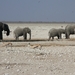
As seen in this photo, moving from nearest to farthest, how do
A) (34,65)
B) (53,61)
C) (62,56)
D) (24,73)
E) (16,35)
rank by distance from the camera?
(24,73), (34,65), (53,61), (62,56), (16,35)

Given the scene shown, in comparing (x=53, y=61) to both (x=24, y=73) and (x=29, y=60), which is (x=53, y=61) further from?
(x=24, y=73)

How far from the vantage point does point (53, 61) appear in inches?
485

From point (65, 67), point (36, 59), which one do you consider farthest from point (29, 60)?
point (65, 67)

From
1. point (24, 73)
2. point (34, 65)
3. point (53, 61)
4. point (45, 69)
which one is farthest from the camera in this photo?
point (53, 61)

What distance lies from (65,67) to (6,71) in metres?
1.99

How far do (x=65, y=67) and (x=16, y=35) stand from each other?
66.5 ft

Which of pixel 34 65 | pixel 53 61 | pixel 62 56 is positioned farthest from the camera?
pixel 62 56

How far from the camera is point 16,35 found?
30984 millimetres

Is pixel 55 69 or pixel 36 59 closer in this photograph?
pixel 55 69

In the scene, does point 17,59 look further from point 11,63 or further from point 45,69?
point 45,69

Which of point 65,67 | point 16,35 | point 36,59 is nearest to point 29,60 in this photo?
point 36,59

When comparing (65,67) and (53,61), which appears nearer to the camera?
(65,67)

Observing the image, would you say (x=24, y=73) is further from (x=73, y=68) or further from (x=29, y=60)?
(x=29, y=60)

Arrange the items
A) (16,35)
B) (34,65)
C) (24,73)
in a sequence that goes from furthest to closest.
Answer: (16,35) → (34,65) → (24,73)
